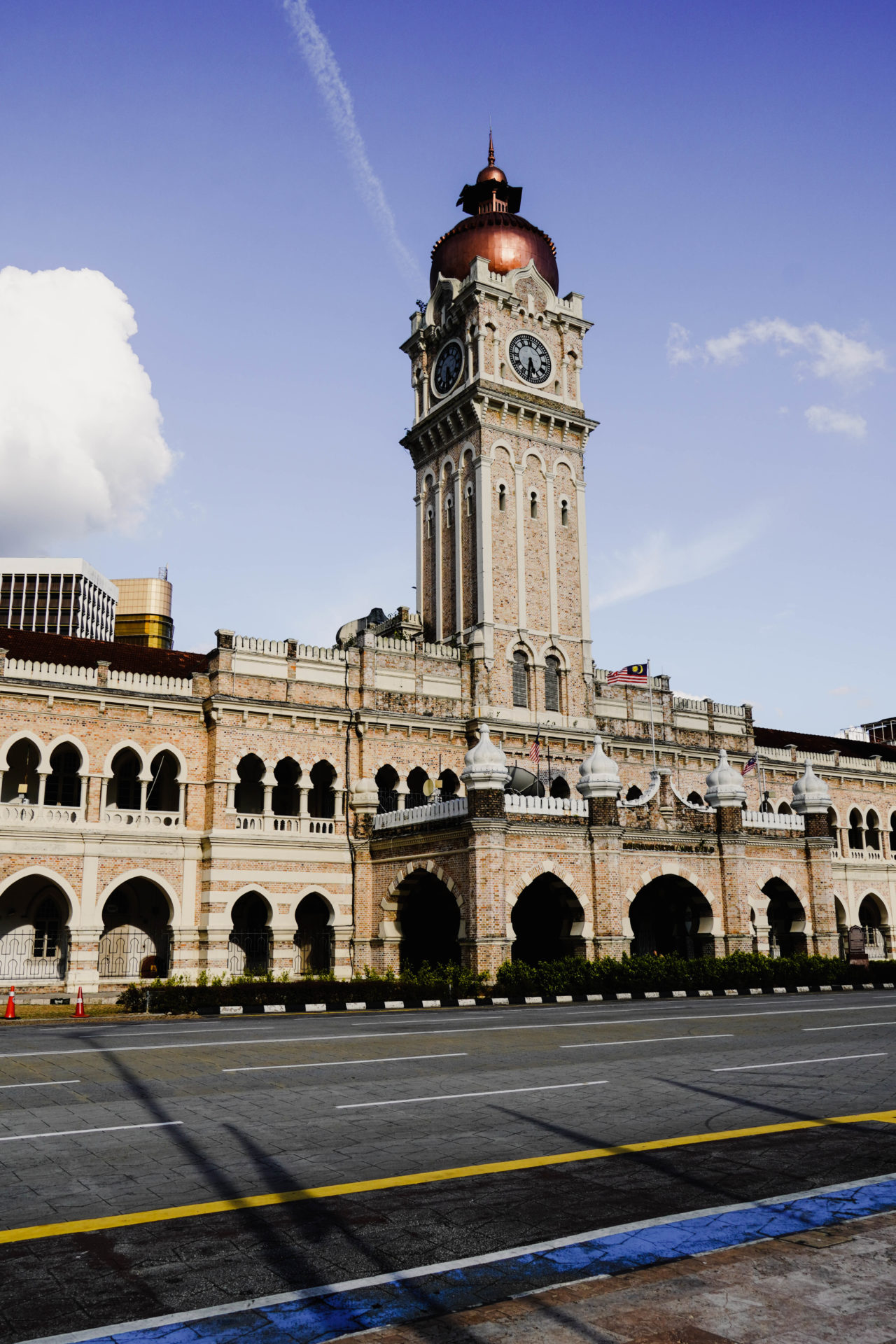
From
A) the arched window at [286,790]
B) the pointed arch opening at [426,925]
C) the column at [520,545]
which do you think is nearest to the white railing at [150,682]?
the arched window at [286,790]

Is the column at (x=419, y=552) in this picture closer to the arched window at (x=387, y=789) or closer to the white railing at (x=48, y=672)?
the arched window at (x=387, y=789)

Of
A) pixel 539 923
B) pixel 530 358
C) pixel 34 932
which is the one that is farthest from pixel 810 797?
pixel 34 932

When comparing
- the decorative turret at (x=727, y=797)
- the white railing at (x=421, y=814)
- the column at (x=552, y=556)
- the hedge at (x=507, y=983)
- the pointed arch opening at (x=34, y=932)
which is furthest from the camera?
the column at (x=552, y=556)

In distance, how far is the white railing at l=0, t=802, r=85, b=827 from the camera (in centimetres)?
3200

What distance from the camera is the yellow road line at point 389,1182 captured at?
22.4 feet

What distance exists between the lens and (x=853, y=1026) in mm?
19641

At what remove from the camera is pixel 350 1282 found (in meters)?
5.71

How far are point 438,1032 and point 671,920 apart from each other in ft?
71.7

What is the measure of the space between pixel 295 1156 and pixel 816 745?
167 feet

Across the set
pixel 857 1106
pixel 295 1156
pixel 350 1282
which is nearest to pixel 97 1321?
pixel 350 1282

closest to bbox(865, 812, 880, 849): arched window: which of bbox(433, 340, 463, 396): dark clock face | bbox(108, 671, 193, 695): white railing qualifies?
bbox(433, 340, 463, 396): dark clock face

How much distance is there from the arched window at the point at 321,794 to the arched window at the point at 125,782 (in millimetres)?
5967

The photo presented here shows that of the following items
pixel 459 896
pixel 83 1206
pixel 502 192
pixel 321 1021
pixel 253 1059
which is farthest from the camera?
pixel 502 192

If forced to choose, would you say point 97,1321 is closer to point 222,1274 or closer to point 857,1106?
point 222,1274
